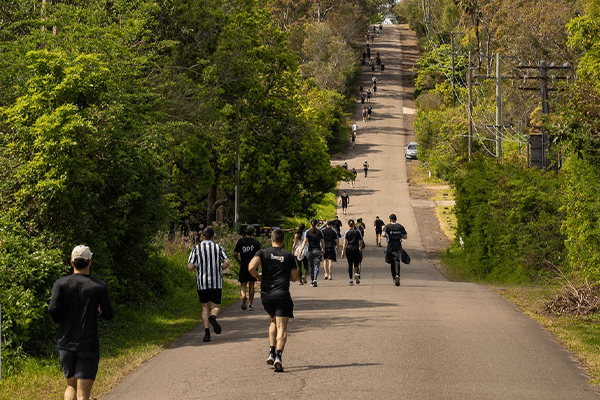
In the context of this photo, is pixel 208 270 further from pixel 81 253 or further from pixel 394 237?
pixel 394 237

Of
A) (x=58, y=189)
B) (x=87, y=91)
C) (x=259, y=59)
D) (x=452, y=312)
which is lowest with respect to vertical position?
(x=452, y=312)

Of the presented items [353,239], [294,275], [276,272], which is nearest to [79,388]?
[276,272]

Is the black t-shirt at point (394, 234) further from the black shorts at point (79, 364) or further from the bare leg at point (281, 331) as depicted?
the black shorts at point (79, 364)

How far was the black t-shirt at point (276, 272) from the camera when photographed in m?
11.8

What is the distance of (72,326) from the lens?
8.77 metres

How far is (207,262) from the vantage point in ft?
47.8

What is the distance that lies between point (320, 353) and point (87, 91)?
239 inches

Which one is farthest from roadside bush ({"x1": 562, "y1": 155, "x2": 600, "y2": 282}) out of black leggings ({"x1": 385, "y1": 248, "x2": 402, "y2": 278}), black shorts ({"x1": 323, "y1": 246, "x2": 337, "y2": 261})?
black shorts ({"x1": 323, "y1": 246, "x2": 337, "y2": 261})

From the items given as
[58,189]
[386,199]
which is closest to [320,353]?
[58,189]

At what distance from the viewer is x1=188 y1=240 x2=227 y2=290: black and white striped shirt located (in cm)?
1455

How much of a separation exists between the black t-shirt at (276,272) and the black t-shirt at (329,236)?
1332 cm

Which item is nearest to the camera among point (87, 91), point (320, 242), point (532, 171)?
point (87, 91)

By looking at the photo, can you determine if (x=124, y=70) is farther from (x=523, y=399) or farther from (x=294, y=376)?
(x=523, y=399)

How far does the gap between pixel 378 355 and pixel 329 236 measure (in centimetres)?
1309
